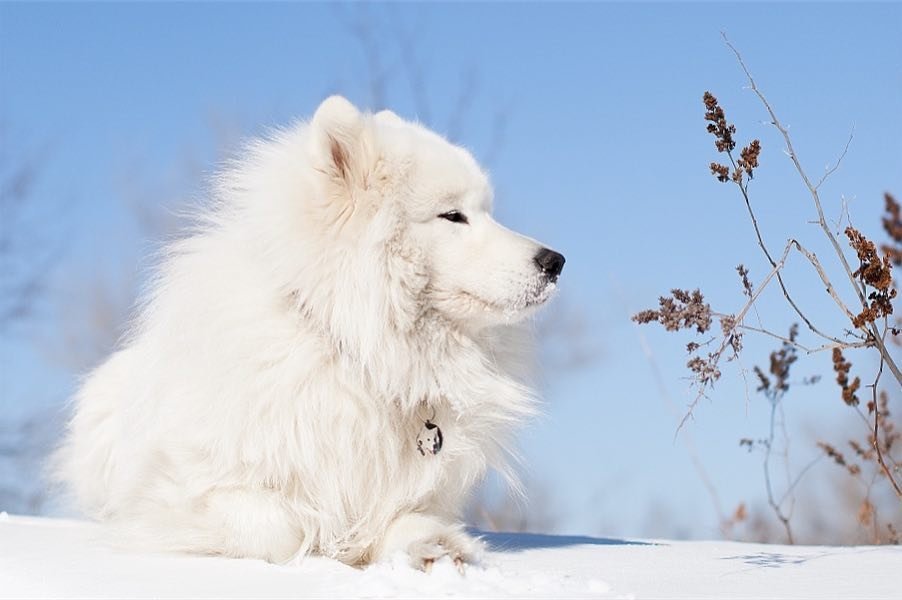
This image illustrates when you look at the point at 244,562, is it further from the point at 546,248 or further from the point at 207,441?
the point at 546,248

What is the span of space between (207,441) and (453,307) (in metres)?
1.07

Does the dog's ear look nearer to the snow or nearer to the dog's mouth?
the dog's mouth

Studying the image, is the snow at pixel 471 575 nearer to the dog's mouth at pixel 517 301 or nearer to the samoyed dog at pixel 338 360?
the samoyed dog at pixel 338 360

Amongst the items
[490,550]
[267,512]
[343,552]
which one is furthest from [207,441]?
[490,550]

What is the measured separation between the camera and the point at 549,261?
4.22 meters

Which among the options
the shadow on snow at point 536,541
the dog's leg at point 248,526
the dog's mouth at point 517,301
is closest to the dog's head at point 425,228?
the dog's mouth at point 517,301

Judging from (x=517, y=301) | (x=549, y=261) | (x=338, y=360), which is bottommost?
(x=338, y=360)

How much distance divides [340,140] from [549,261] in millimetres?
949

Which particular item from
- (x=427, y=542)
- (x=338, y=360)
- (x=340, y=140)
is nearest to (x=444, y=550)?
(x=427, y=542)

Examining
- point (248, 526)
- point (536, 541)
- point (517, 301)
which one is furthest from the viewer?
point (536, 541)

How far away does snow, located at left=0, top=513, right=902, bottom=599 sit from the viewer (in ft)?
10.4

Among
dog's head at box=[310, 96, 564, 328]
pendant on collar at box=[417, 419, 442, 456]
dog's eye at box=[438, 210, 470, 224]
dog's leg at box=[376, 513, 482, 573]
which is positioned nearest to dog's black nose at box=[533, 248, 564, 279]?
dog's head at box=[310, 96, 564, 328]

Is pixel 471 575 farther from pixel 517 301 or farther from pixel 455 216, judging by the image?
pixel 455 216

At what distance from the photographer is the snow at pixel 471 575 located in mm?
3182
